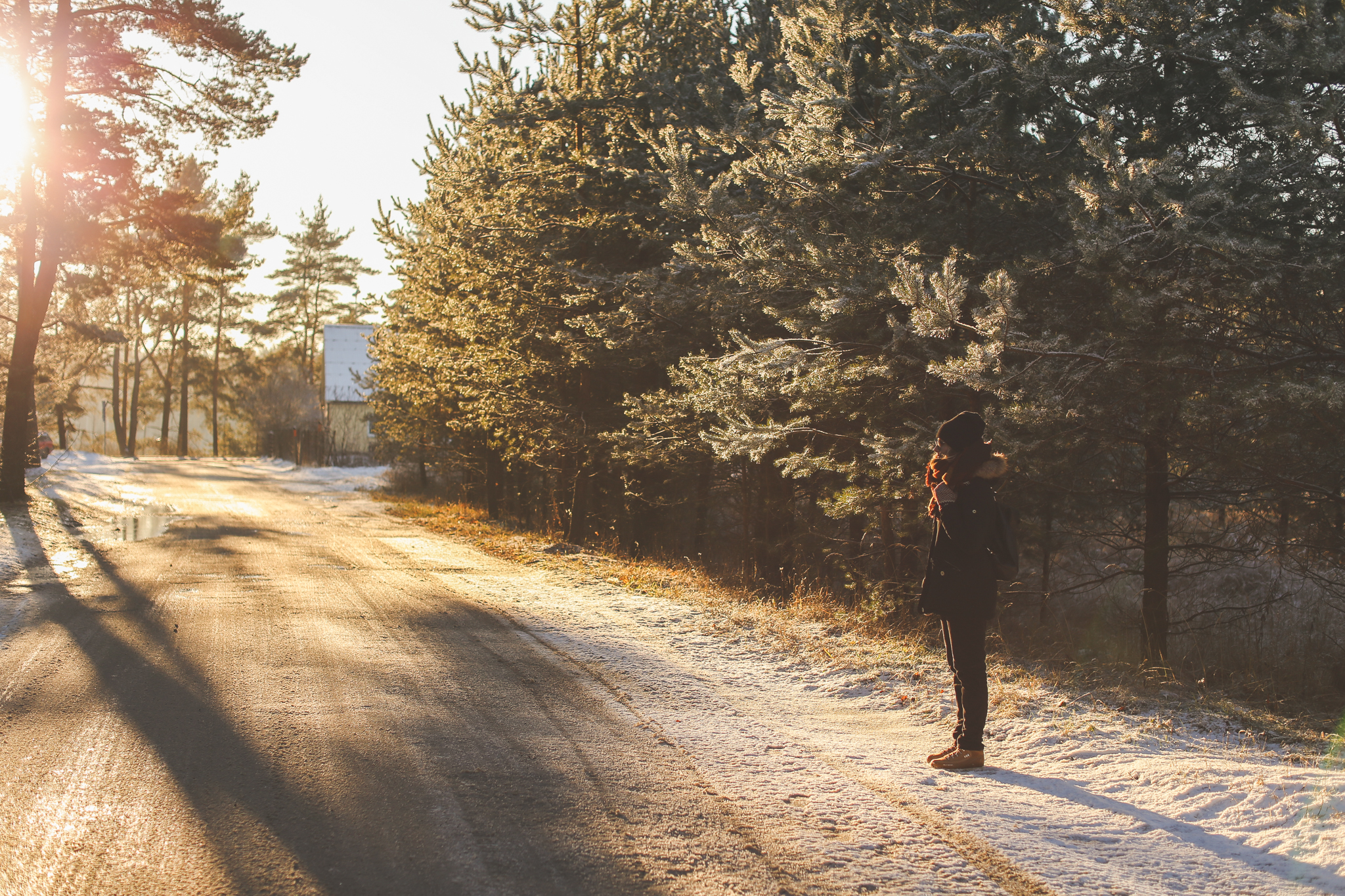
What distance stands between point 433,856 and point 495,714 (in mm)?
2073

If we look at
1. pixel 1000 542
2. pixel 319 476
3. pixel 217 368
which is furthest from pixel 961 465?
pixel 217 368

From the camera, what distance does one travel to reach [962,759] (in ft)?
16.4

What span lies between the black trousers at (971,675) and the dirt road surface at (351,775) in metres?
0.99

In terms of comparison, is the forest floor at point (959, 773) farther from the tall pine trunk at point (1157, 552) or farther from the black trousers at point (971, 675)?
the tall pine trunk at point (1157, 552)

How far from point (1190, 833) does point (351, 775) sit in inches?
156

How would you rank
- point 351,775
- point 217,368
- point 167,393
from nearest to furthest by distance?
point 351,775 < point 217,368 < point 167,393

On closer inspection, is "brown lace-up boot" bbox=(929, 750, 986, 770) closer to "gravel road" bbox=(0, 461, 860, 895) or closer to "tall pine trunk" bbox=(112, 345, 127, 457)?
"gravel road" bbox=(0, 461, 860, 895)

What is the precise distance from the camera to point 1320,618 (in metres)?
12.2

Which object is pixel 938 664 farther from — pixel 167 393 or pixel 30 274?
pixel 167 393

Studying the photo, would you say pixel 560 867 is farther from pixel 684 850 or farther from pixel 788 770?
pixel 788 770

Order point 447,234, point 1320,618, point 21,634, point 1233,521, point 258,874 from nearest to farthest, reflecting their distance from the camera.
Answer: point 258,874 < point 21,634 < point 1233,521 < point 1320,618 < point 447,234

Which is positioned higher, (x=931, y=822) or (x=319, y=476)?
(x=319, y=476)

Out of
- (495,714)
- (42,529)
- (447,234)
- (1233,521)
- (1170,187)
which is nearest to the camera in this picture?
(495,714)

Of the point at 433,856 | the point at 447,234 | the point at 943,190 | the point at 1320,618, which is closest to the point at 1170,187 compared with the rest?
the point at 943,190
